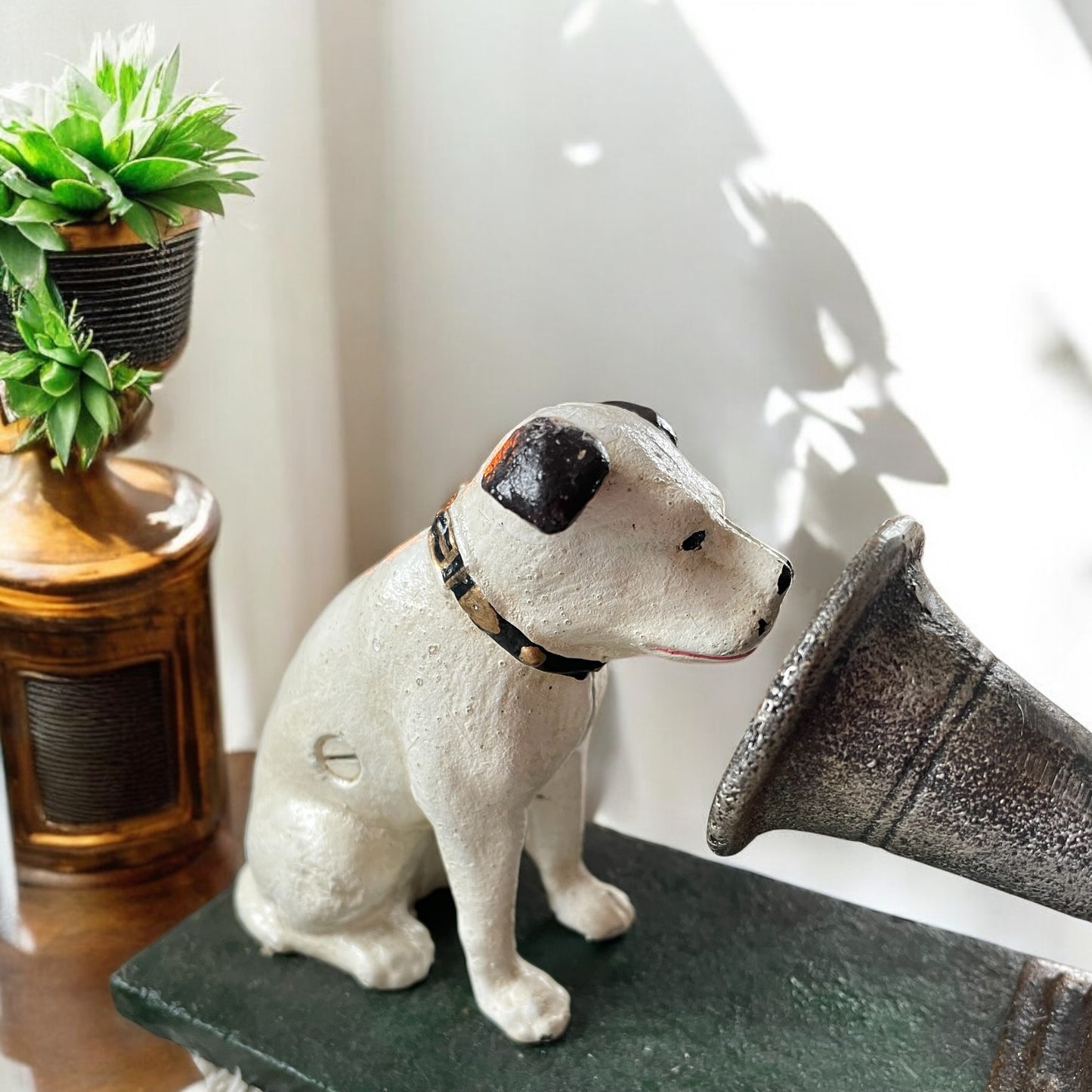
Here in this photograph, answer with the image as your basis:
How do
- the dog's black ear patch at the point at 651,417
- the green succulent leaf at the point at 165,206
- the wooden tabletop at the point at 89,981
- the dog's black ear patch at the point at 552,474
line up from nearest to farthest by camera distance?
the dog's black ear patch at the point at 552,474 < the dog's black ear patch at the point at 651,417 < the green succulent leaf at the point at 165,206 < the wooden tabletop at the point at 89,981

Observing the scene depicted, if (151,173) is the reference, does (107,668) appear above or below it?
below

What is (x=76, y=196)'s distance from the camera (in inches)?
38.4

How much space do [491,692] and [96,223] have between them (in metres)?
0.45

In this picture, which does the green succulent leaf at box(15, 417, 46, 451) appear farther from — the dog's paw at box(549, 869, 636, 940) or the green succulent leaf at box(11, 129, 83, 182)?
the dog's paw at box(549, 869, 636, 940)

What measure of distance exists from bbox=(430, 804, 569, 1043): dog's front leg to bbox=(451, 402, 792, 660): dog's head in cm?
18

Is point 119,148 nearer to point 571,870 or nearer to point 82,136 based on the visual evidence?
point 82,136

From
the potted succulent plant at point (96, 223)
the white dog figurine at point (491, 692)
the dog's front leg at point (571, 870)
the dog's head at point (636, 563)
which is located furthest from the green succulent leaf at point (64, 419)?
the dog's front leg at point (571, 870)

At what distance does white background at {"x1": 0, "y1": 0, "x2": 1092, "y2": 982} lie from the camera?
41.2 inches

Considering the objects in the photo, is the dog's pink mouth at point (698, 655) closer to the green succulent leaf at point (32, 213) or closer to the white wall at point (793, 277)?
the white wall at point (793, 277)

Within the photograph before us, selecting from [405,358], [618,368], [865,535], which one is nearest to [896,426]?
[865,535]

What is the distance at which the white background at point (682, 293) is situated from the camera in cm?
105

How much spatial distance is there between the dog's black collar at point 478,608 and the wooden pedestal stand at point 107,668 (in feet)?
1.15

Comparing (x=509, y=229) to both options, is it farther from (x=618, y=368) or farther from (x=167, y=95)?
(x=167, y=95)

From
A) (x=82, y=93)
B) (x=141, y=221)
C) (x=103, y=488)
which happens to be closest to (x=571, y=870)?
(x=103, y=488)
